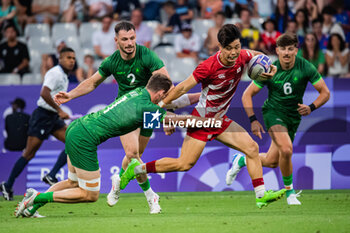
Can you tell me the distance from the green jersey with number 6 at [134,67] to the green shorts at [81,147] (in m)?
1.86

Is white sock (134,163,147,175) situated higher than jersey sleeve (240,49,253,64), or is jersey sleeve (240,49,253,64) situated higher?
jersey sleeve (240,49,253,64)

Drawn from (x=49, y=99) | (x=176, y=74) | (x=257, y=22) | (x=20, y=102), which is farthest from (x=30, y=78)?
(x=257, y=22)

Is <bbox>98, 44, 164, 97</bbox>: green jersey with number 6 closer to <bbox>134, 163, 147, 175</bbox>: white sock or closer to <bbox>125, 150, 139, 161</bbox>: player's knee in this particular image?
<bbox>125, 150, 139, 161</bbox>: player's knee

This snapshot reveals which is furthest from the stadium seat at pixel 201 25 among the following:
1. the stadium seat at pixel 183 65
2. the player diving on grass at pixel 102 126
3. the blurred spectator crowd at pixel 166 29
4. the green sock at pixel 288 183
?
the player diving on grass at pixel 102 126

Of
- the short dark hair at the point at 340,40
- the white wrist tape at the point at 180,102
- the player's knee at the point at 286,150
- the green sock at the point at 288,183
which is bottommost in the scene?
the green sock at the point at 288,183

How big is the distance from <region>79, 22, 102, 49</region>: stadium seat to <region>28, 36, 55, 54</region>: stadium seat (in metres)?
0.89

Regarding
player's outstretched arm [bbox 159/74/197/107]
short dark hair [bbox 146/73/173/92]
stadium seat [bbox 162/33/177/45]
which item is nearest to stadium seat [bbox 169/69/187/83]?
stadium seat [bbox 162/33/177/45]

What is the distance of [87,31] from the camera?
17.3m

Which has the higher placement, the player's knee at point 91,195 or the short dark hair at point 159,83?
the short dark hair at point 159,83

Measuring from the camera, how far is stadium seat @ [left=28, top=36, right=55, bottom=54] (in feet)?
55.0

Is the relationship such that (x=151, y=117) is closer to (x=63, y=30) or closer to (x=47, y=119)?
(x=47, y=119)

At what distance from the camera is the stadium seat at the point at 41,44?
16750mm

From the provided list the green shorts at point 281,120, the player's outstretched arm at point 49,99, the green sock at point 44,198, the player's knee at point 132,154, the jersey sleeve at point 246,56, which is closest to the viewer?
the green sock at point 44,198

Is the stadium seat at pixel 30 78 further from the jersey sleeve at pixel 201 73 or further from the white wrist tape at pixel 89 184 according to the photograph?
the white wrist tape at pixel 89 184
